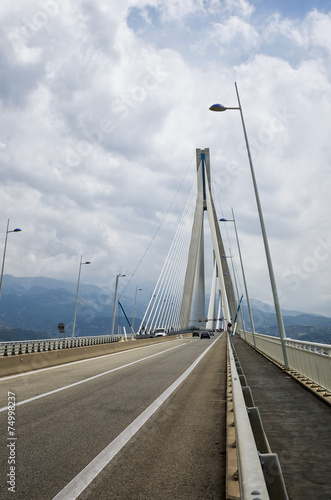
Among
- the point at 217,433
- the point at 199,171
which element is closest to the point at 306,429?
the point at 217,433

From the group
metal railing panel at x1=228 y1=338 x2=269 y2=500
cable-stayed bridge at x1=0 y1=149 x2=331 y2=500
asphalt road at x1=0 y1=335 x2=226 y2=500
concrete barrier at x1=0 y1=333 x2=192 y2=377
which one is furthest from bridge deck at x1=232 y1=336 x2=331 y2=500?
concrete barrier at x1=0 y1=333 x2=192 y2=377

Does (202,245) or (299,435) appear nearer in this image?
(299,435)

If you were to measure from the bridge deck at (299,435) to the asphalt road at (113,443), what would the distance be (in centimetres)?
70

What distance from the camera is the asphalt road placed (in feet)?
13.3

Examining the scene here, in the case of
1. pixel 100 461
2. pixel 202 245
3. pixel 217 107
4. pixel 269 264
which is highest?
pixel 202 245

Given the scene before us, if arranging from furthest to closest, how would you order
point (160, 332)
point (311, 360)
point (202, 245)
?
point (202, 245) < point (160, 332) < point (311, 360)

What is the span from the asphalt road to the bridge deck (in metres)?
0.70

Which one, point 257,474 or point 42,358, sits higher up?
point 42,358

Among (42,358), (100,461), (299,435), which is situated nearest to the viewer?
(100,461)

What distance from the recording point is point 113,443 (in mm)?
5609

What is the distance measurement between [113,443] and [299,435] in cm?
247

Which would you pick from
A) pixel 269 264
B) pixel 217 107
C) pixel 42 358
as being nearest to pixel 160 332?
pixel 42 358

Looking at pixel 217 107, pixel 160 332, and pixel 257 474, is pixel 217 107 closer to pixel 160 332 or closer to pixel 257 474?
pixel 257 474

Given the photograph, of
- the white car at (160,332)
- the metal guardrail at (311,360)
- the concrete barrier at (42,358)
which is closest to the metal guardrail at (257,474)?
the metal guardrail at (311,360)
